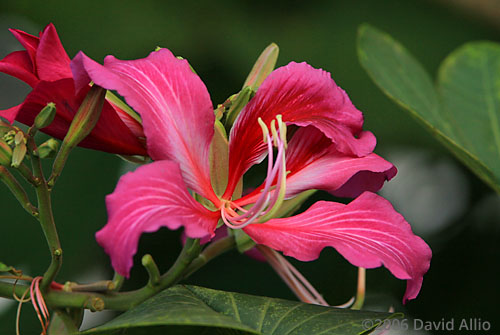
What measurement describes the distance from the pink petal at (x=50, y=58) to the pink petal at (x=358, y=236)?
0.29 m

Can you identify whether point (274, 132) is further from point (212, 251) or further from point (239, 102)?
point (212, 251)

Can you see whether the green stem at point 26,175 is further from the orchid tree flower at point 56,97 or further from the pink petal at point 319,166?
the pink petal at point 319,166

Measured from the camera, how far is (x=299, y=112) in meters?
0.79

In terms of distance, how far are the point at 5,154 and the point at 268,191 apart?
30cm

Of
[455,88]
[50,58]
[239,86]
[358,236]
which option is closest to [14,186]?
Result: [50,58]

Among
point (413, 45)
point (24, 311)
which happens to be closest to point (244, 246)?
point (24, 311)

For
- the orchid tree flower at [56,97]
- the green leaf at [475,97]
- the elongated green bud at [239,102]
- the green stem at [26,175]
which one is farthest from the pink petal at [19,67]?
the green leaf at [475,97]

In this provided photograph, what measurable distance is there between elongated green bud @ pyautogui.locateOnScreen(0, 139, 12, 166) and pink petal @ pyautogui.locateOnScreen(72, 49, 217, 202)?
105 mm

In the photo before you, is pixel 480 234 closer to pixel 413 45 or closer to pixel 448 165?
pixel 448 165

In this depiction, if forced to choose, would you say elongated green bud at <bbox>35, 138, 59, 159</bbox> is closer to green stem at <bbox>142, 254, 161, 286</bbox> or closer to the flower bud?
the flower bud

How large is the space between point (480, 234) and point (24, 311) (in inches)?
48.2

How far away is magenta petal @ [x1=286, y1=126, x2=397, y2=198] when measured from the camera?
30.4 inches

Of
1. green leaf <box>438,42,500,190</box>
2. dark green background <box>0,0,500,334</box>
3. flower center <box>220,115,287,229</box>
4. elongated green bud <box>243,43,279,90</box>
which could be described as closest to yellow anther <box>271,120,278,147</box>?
flower center <box>220,115,287,229</box>

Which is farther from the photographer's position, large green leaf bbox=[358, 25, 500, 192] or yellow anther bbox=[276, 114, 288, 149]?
large green leaf bbox=[358, 25, 500, 192]
